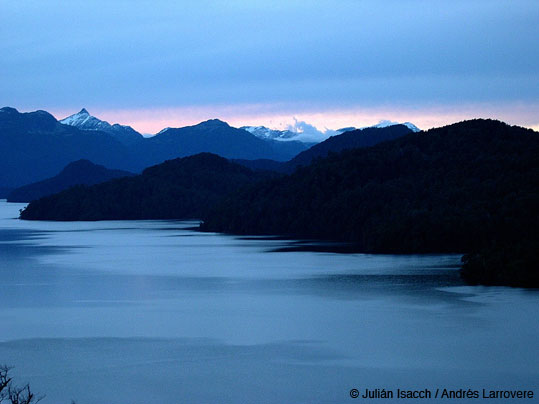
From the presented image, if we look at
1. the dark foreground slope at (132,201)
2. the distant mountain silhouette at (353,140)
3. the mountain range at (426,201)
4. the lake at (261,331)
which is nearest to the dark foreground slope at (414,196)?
the mountain range at (426,201)

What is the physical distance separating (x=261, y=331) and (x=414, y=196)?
148 ft

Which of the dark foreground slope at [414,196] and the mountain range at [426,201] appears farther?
the dark foreground slope at [414,196]

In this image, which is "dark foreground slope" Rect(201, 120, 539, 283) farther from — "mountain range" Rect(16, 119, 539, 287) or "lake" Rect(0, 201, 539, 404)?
"lake" Rect(0, 201, 539, 404)

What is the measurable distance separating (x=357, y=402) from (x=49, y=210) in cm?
11064

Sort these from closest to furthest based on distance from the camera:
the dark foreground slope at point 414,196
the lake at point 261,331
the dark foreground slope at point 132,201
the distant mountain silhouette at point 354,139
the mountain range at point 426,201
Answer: the lake at point 261,331, the mountain range at point 426,201, the dark foreground slope at point 414,196, the dark foreground slope at point 132,201, the distant mountain silhouette at point 354,139

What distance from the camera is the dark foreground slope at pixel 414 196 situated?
55.0 meters

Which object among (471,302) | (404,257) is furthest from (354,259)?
(471,302)

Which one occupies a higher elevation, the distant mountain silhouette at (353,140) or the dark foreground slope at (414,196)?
the distant mountain silhouette at (353,140)

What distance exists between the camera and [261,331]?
28734mm

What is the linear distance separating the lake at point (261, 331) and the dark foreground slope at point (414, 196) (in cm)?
652

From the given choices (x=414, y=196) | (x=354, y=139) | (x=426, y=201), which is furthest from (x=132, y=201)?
(x=426, y=201)

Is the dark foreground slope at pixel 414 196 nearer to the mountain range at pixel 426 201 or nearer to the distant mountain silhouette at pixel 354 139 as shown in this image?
the mountain range at pixel 426 201

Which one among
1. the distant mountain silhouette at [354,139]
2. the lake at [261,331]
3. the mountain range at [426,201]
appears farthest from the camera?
the distant mountain silhouette at [354,139]

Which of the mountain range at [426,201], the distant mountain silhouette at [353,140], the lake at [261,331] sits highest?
the distant mountain silhouette at [353,140]
